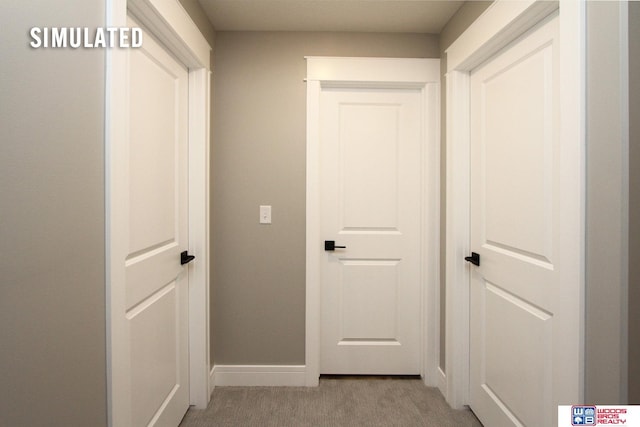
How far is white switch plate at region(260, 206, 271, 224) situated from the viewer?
2350 millimetres

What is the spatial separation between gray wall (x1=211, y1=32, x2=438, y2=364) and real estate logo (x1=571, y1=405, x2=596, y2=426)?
1542mm

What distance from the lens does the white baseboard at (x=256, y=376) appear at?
2348mm

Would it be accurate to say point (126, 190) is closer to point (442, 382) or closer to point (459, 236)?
point (459, 236)

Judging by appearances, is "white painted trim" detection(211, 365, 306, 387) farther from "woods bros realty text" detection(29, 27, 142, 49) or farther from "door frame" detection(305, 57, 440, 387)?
"woods bros realty text" detection(29, 27, 142, 49)

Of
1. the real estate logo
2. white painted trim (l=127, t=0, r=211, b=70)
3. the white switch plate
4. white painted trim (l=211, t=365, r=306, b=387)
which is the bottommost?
white painted trim (l=211, t=365, r=306, b=387)

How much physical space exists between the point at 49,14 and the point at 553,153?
1720 millimetres

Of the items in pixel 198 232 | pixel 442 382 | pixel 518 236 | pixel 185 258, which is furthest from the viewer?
pixel 442 382

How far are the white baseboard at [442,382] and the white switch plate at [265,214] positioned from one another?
59.4 inches

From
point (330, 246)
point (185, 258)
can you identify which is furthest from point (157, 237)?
point (330, 246)

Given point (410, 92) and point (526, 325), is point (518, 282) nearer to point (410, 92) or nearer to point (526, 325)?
point (526, 325)

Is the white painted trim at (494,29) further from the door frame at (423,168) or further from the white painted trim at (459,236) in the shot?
the door frame at (423,168)

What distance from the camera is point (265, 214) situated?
2.35m

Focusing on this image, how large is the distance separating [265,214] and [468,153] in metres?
1.34
